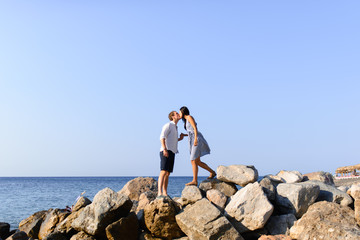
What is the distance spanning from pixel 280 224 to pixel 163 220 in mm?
2832

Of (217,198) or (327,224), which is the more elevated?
(217,198)

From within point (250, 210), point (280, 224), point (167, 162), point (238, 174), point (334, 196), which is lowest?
point (280, 224)

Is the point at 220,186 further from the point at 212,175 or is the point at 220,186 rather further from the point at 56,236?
the point at 56,236

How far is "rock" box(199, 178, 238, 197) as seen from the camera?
990 centimetres

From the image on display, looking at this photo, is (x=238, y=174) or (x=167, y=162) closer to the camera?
(x=167, y=162)

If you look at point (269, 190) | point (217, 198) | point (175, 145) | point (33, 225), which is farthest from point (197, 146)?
point (33, 225)

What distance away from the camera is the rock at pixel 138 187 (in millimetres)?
13508

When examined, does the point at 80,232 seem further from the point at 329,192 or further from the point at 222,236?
the point at 329,192

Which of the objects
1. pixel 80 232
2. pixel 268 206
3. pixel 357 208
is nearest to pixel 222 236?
pixel 268 206

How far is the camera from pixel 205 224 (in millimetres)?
7844

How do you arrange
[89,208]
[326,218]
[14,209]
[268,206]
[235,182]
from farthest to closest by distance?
[14,209] < [235,182] < [89,208] < [268,206] < [326,218]

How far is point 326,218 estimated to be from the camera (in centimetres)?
771

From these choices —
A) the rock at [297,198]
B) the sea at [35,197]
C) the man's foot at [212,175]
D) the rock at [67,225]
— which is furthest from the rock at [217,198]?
the sea at [35,197]

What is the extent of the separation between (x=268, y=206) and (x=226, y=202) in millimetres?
1269
